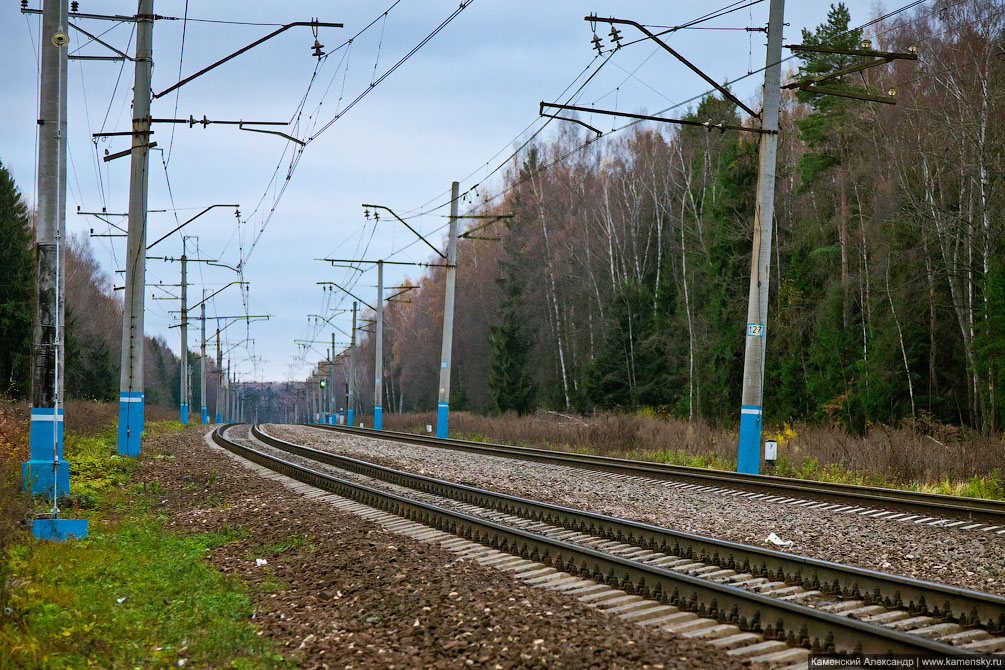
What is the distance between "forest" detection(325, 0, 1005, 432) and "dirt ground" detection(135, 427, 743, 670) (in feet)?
66.0

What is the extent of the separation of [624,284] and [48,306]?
37940 millimetres

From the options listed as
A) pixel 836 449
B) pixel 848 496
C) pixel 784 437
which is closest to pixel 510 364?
pixel 784 437

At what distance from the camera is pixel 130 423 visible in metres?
22.4

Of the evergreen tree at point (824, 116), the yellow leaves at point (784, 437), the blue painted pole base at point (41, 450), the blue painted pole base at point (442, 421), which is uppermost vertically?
the evergreen tree at point (824, 116)

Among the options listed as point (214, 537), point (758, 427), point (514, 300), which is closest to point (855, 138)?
point (758, 427)

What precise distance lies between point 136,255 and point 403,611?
18.1m

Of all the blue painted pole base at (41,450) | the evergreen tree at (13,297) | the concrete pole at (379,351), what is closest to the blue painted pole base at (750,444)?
the blue painted pole base at (41,450)

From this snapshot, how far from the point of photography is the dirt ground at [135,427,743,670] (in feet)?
20.0

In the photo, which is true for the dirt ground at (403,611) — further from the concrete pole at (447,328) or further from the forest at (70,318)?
the concrete pole at (447,328)

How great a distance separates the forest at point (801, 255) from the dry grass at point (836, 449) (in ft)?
18.4

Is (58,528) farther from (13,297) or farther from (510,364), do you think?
(510,364)

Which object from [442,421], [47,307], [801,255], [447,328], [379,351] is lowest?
[442,421]

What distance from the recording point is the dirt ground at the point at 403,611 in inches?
240

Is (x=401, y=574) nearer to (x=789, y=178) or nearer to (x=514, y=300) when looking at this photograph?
(x=789, y=178)
